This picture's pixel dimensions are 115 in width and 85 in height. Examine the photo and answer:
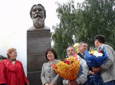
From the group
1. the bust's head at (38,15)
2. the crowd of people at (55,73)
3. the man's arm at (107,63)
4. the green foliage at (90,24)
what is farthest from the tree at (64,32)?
the man's arm at (107,63)

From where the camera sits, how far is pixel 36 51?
192 inches

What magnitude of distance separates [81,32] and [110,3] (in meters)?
4.14

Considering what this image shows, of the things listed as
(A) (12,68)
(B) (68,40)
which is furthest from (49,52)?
(B) (68,40)

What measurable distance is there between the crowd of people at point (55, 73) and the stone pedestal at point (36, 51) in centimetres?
48

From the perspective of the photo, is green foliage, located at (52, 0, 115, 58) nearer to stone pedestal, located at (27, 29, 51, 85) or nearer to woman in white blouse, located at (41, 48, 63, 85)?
stone pedestal, located at (27, 29, 51, 85)

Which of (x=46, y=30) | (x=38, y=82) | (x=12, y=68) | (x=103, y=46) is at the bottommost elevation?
(x=38, y=82)

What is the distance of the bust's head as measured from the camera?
5.14 meters

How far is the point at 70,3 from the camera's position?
17.5 meters

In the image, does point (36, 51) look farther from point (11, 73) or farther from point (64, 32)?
point (64, 32)

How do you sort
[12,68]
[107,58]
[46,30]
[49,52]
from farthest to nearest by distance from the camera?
1. [46,30]
2. [12,68]
3. [49,52]
4. [107,58]

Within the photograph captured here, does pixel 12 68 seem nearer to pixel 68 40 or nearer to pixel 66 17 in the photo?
pixel 68 40

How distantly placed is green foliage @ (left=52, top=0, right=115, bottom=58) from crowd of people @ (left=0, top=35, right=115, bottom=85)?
1015 cm

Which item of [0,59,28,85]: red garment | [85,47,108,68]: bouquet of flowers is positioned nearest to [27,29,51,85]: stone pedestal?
[0,59,28,85]: red garment

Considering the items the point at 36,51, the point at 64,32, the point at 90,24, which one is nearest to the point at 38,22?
the point at 36,51
